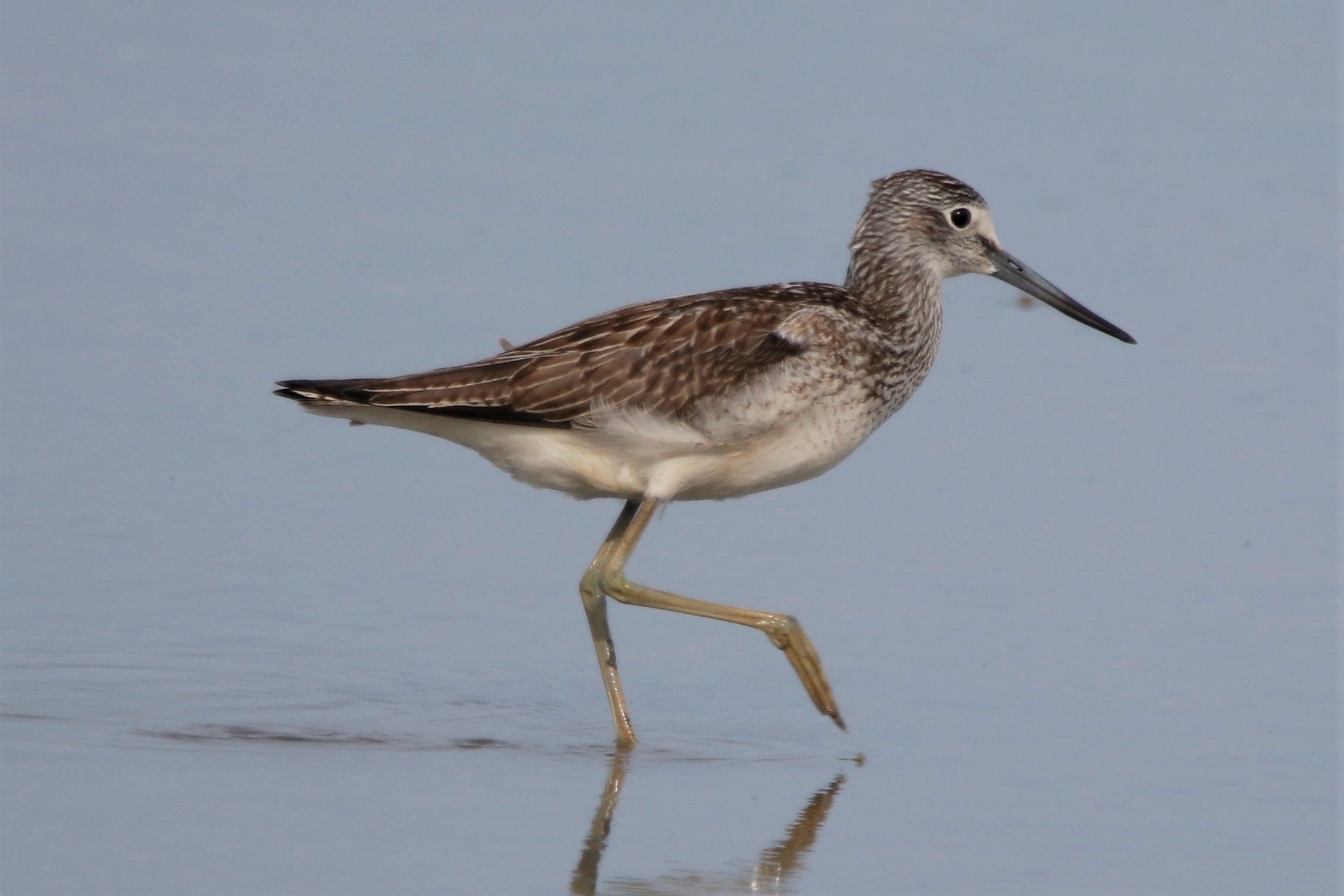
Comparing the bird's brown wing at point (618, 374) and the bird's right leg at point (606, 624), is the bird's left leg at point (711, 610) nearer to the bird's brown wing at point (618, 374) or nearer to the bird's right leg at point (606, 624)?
the bird's right leg at point (606, 624)

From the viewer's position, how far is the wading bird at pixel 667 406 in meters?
9.16

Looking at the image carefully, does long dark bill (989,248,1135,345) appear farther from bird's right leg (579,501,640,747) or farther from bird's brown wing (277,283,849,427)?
bird's right leg (579,501,640,747)

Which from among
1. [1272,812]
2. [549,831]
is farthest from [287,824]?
[1272,812]

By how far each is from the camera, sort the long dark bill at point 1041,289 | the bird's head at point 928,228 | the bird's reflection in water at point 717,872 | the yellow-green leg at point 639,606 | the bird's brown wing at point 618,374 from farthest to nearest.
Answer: the long dark bill at point 1041,289 < the bird's head at point 928,228 < the bird's brown wing at point 618,374 < the yellow-green leg at point 639,606 < the bird's reflection in water at point 717,872

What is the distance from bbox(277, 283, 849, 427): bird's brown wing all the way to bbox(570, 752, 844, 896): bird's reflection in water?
1746 mm

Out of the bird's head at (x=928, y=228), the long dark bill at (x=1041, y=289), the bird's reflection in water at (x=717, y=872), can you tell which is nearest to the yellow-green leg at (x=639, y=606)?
the bird's reflection in water at (x=717, y=872)

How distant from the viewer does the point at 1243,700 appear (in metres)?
Answer: 9.40

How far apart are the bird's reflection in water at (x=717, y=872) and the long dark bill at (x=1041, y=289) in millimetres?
3216

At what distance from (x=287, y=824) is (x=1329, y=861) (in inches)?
138

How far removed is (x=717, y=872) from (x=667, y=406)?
2399 millimetres

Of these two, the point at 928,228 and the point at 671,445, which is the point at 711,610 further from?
the point at 928,228

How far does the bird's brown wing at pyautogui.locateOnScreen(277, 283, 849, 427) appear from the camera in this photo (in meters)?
9.16

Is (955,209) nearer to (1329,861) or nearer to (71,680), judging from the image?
(1329,861)

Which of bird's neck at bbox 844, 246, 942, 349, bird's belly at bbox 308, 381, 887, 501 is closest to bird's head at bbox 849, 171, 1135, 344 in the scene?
bird's neck at bbox 844, 246, 942, 349
